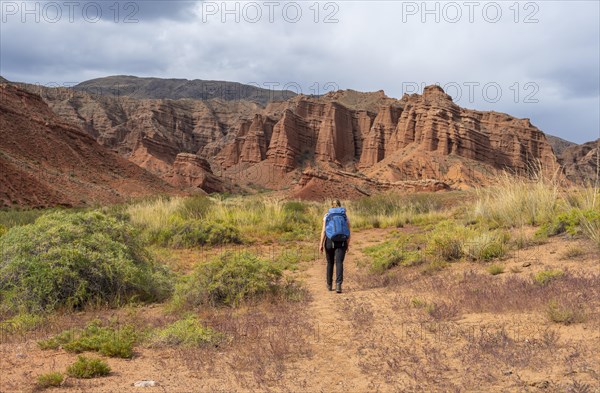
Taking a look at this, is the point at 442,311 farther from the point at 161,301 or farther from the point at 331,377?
the point at 161,301

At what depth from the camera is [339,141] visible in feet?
315

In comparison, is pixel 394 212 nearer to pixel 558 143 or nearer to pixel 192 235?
pixel 192 235

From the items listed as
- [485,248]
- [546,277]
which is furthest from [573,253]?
[546,277]

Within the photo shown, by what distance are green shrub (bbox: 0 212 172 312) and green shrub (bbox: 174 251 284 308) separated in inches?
36.3

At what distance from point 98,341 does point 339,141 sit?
9206cm

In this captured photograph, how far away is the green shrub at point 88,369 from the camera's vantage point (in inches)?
174

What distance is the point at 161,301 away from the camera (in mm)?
8219

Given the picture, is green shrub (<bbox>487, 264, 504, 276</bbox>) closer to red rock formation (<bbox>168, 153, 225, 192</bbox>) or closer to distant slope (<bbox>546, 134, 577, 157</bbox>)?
red rock formation (<bbox>168, 153, 225, 192</bbox>)

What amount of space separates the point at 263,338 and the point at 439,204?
2466 centimetres

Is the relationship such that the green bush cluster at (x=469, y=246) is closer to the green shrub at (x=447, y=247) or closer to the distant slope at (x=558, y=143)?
the green shrub at (x=447, y=247)

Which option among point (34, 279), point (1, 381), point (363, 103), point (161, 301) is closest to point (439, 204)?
point (161, 301)

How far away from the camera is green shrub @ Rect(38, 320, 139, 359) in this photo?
509 cm

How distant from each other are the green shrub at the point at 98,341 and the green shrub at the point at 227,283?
66.5 inches

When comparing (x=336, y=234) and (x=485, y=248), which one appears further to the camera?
(x=485, y=248)
